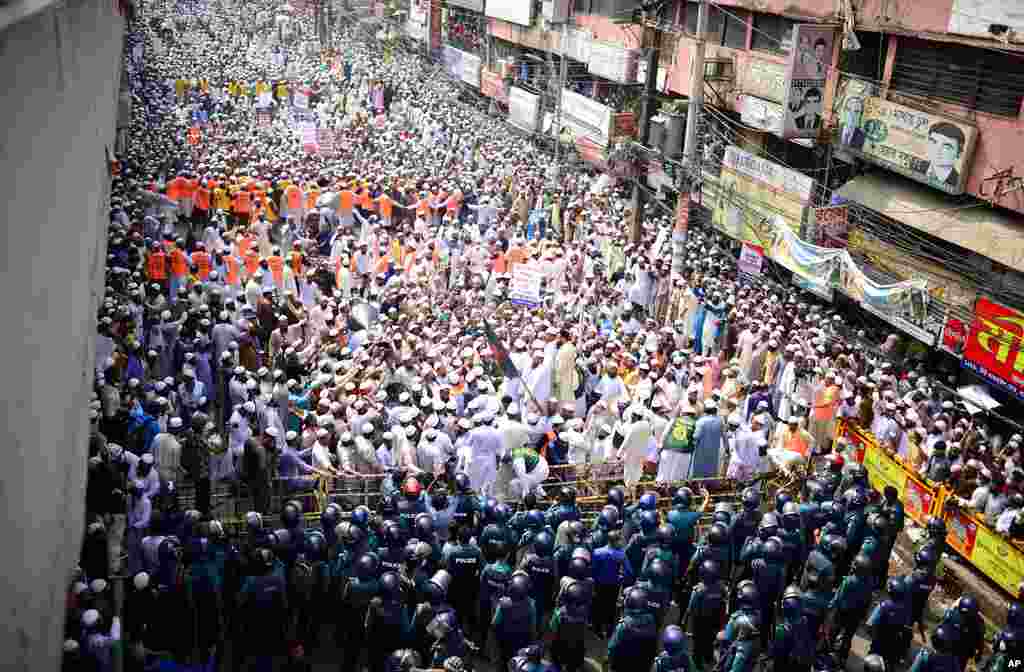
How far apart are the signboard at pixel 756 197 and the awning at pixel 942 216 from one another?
92cm

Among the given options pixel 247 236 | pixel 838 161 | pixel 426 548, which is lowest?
pixel 426 548

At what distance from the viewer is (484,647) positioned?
333 inches

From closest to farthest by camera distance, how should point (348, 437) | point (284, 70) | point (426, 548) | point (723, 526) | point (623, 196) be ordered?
1. point (426, 548)
2. point (723, 526)
3. point (348, 437)
4. point (623, 196)
5. point (284, 70)

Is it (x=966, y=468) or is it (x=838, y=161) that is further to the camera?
(x=838, y=161)

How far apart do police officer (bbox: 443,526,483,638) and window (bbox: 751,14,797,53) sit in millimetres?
13363

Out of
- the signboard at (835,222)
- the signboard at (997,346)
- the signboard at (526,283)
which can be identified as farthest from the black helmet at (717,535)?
the signboard at (835,222)

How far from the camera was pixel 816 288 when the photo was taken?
15930mm

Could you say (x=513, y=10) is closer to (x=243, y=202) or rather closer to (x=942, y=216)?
(x=243, y=202)

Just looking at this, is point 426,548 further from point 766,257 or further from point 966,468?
point 766,257

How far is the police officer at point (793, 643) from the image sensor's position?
7.23m

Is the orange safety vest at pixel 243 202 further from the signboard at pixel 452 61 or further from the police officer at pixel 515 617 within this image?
the signboard at pixel 452 61

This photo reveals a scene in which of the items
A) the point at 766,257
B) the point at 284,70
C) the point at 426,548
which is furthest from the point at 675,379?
the point at 284,70

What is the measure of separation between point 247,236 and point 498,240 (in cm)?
416

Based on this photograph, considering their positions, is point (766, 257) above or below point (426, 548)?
above
